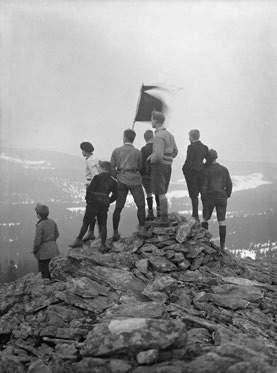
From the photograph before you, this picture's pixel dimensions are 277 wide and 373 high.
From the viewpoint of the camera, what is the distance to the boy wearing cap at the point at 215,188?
9.61m

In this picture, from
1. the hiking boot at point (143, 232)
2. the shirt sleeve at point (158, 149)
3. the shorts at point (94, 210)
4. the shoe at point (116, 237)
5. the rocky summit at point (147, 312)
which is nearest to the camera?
the rocky summit at point (147, 312)

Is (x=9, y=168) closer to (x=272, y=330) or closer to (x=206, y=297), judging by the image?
(x=206, y=297)

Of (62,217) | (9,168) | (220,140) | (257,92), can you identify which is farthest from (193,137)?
(9,168)

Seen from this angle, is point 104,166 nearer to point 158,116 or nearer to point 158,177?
point 158,177

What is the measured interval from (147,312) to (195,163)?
15.8ft

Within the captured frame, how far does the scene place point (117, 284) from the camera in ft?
22.5

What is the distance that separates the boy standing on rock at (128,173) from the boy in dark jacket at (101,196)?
0.59 feet

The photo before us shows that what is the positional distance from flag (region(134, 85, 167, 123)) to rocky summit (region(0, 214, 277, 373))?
272 centimetres

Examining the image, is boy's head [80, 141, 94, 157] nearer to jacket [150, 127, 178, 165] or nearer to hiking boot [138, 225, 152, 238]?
jacket [150, 127, 178, 165]

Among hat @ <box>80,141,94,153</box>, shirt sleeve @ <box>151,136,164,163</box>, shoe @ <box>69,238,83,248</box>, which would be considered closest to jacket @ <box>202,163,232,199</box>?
shirt sleeve @ <box>151,136,164,163</box>

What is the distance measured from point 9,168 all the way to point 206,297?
10.8 metres

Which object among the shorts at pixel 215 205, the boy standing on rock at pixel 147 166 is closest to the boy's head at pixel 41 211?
the boy standing on rock at pixel 147 166

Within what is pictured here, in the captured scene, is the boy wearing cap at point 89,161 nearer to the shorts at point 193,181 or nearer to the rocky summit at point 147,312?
the rocky summit at point 147,312

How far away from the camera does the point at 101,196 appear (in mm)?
8438
